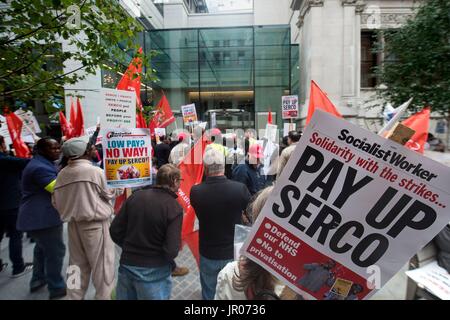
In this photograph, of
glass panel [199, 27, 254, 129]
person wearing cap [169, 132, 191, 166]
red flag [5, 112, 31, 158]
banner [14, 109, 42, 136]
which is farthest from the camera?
glass panel [199, 27, 254, 129]

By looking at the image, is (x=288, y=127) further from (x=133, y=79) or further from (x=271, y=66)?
(x=271, y=66)

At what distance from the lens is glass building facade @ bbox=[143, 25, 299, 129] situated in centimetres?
2116

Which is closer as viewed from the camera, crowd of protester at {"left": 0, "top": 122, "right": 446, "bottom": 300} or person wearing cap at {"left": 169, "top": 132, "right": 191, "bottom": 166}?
crowd of protester at {"left": 0, "top": 122, "right": 446, "bottom": 300}

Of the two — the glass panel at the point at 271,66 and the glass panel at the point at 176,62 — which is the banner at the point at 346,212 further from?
the glass panel at the point at 176,62

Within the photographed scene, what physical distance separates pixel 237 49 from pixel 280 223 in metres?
21.8

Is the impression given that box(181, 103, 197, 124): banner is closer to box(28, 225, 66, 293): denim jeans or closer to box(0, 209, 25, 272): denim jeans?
box(0, 209, 25, 272): denim jeans

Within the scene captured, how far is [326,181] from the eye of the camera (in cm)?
143

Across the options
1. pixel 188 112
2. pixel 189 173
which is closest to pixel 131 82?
pixel 189 173

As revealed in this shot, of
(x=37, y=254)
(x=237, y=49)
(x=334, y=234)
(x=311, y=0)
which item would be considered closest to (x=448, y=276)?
(x=334, y=234)

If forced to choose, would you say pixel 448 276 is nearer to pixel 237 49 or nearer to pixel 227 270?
pixel 227 270

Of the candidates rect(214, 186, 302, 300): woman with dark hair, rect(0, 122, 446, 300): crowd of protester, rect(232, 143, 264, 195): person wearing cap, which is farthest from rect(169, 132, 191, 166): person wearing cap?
rect(214, 186, 302, 300): woman with dark hair

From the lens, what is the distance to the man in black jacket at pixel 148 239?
250cm

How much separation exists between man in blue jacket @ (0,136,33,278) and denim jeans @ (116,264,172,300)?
8.41ft

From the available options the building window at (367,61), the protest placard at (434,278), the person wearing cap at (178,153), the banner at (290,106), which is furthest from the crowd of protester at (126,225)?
the building window at (367,61)
